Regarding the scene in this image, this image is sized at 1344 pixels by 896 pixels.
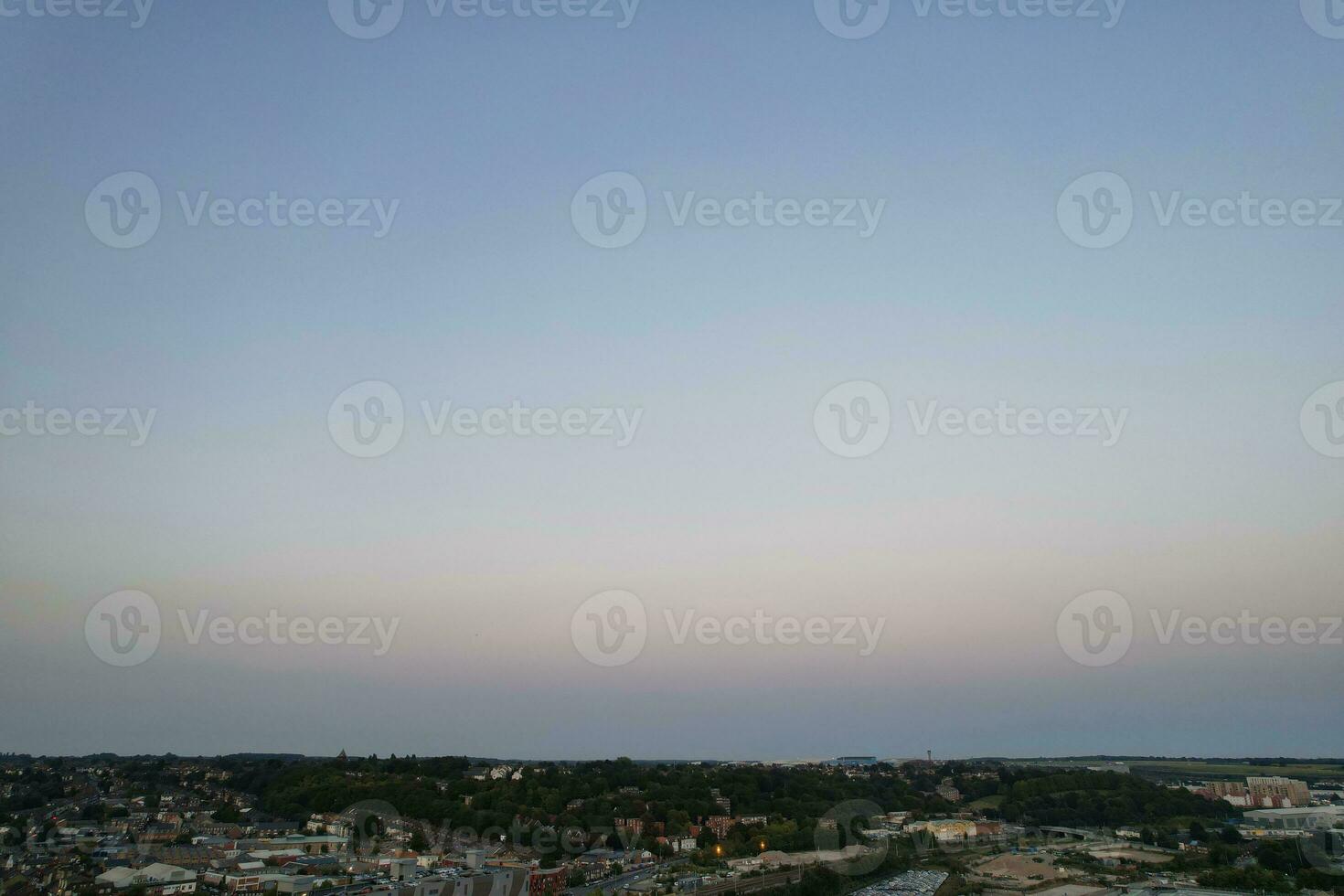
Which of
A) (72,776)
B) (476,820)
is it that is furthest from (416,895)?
(72,776)

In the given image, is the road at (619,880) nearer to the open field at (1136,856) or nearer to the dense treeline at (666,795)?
the dense treeline at (666,795)

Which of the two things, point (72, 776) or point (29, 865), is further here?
point (72, 776)

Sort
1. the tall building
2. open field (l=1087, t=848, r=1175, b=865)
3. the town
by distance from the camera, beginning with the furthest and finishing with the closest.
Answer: the tall building
open field (l=1087, t=848, r=1175, b=865)
the town

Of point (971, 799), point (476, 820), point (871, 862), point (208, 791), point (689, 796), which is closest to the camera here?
point (871, 862)

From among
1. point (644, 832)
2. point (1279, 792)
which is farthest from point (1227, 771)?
point (644, 832)

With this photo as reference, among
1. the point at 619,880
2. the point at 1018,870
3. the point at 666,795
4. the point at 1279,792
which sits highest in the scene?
the point at 666,795

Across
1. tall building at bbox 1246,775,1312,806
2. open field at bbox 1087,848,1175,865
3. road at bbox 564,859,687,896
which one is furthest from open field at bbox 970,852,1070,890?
tall building at bbox 1246,775,1312,806

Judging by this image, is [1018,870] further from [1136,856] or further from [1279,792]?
[1279,792]

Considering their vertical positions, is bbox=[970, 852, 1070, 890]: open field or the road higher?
the road

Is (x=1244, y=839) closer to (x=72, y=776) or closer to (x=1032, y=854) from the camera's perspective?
(x=1032, y=854)

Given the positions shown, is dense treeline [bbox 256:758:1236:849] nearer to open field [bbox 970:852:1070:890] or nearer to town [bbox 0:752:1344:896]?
town [bbox 0:752:1344:896]

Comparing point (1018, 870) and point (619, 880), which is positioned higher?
point (619, 880)
